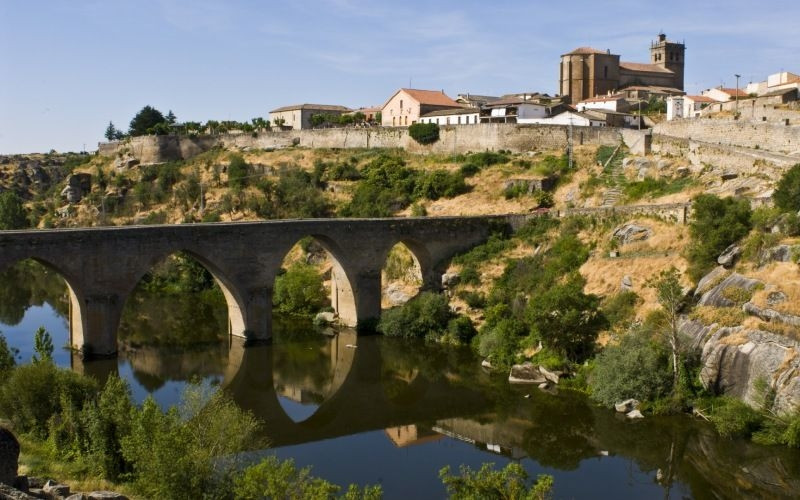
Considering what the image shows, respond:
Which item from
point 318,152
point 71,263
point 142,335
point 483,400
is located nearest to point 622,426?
point 483,400

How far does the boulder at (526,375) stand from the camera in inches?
966

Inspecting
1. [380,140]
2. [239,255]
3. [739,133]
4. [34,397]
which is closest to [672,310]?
[239,255]

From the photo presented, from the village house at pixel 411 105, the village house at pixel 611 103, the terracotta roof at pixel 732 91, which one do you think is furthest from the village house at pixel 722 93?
the village house at pixel 411 105

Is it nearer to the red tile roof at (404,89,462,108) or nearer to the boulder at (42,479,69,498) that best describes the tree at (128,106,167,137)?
the red tile roof at (404,89,462,108)

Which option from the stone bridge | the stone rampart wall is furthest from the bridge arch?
the stone rampart wall

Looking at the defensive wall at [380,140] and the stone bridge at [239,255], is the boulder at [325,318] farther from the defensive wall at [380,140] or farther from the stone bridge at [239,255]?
the defensive wall at [380,140]

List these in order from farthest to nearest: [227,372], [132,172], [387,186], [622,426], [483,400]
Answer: [132,172] < [387,186] < [227,372] < [483,400] < [622,426]

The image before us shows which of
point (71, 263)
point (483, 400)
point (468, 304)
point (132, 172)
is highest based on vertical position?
point (132, 172)

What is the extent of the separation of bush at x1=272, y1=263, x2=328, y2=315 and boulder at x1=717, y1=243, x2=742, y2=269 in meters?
17.8

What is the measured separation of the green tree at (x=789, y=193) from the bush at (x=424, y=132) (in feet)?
92.1

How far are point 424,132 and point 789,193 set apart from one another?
29250 mm

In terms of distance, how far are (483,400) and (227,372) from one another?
860 centimetres

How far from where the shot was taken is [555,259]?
100 feet

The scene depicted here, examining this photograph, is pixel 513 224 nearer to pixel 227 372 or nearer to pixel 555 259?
pixel 555 259
